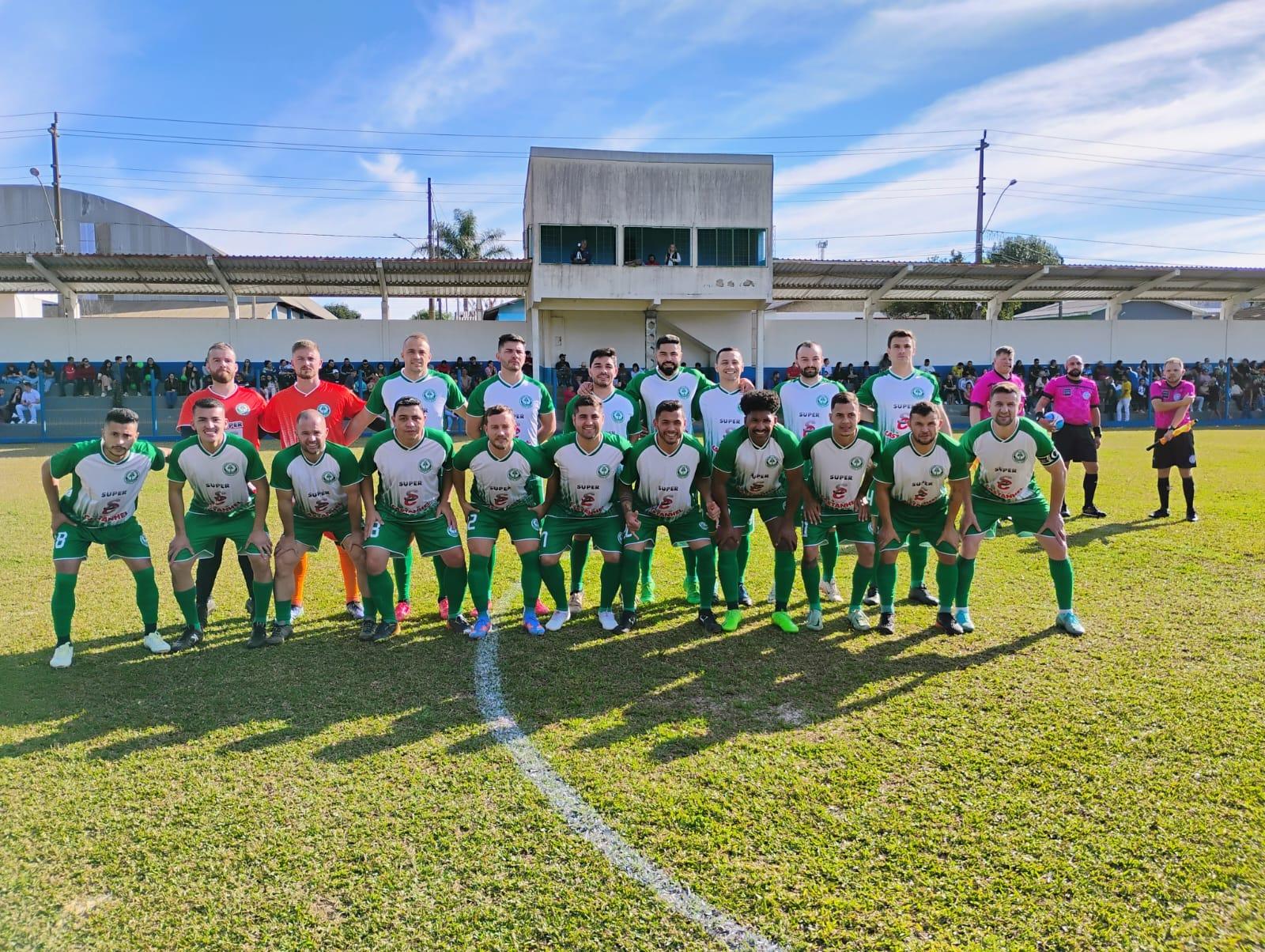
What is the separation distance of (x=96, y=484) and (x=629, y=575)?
3775 mm

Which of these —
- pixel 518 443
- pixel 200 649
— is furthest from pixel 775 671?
pixel 200 649

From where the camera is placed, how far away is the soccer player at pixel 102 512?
5.23 metres

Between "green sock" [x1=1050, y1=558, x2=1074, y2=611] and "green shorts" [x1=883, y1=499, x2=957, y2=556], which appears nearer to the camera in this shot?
"green sock" [x1=1050, y1=558, x2=1074, y2=611]

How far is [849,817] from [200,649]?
176 inches

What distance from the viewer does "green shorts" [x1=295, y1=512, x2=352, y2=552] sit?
18.9 feet

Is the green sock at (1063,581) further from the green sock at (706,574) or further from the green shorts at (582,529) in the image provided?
the green shorts at (582,529)

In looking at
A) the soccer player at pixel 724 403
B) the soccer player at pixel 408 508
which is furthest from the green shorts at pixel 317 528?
the soccer player at pixel 724 403

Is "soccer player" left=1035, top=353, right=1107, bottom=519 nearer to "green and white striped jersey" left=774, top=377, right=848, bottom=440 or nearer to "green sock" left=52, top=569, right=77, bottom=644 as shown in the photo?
"green and white striped jersey" left=774, top=377, right=848, bottom=440

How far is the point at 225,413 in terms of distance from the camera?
600 cm

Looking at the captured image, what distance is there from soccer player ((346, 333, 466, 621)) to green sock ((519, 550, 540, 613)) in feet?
2.70

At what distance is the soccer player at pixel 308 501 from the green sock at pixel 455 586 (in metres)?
0.57

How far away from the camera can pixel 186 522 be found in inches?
222

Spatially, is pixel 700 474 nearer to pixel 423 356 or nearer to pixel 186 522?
pixel 423 356

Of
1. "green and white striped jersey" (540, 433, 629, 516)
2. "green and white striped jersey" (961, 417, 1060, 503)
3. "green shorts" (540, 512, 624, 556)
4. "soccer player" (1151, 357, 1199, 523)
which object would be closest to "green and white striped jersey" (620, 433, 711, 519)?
"green and white striped jersey" (540, 433, 629, 516)
